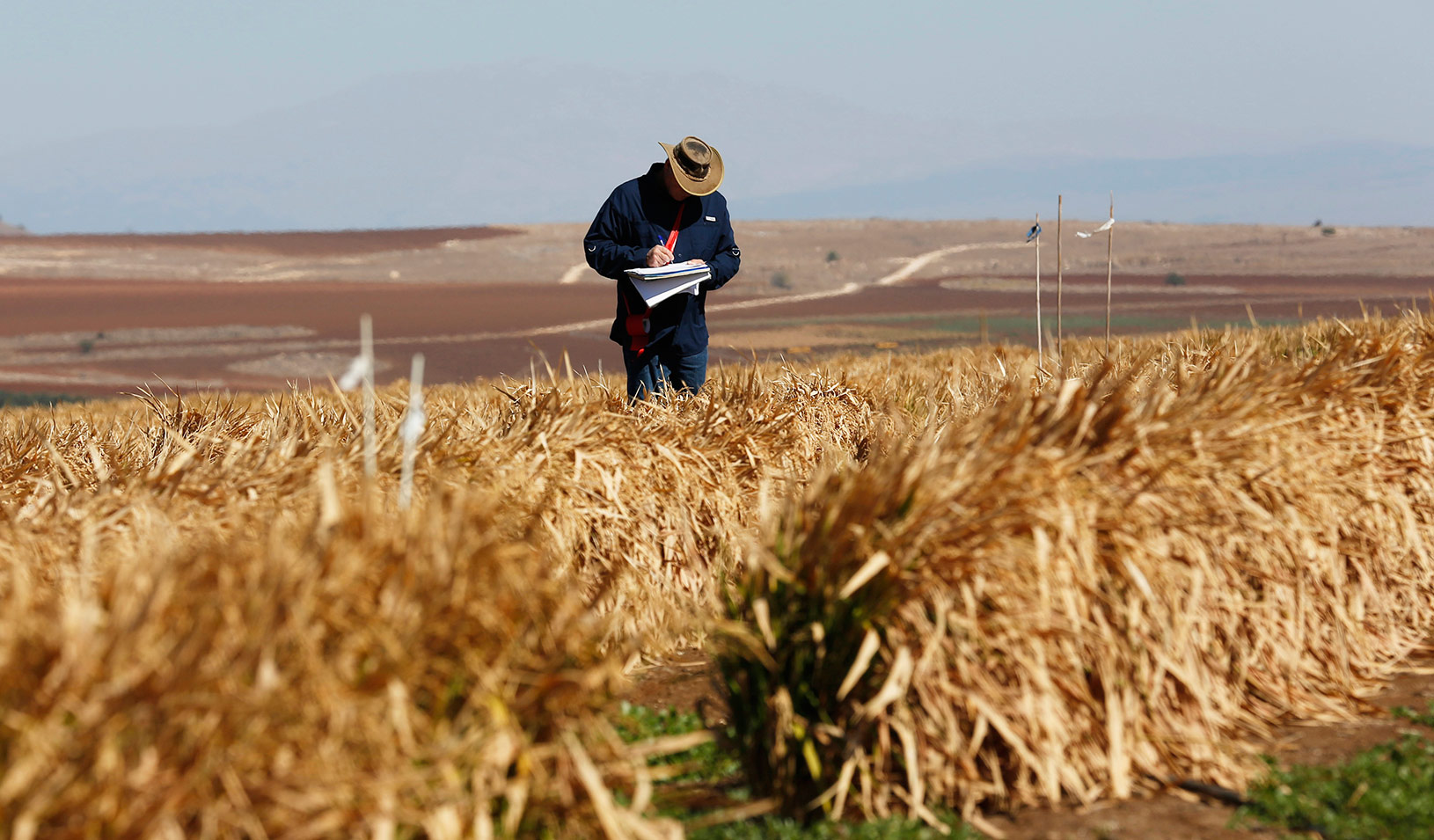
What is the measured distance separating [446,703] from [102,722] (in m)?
0.70

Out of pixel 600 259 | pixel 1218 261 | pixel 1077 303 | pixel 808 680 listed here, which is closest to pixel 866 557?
pixel 808 680

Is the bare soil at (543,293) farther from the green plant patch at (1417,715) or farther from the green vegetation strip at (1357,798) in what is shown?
the green vegetation strip at (1357,798)

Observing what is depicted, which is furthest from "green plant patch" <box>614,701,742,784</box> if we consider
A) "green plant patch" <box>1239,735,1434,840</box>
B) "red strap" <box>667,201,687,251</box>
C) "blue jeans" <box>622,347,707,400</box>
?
"red strap" <box>667,201,687,251</box>

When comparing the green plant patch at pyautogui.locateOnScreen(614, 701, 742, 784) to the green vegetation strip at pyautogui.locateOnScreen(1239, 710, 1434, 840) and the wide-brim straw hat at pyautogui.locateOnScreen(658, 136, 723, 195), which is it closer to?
the green vegetation strip at pyautogui.locateOnScreen(1239, 710, 1434, 840)

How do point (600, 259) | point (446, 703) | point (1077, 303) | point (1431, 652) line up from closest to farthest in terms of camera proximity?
1. point (446, 703)
2. point (1431, 652)
3. point (600, 259)
4. point (1077, 303)

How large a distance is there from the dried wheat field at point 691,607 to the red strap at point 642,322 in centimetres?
138

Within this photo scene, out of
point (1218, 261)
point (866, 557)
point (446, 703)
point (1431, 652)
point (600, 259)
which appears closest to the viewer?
point (446, 703)

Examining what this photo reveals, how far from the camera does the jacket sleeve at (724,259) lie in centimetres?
723

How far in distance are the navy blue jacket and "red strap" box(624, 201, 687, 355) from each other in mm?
24

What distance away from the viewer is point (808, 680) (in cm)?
342

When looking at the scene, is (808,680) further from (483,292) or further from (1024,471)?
(483,292)

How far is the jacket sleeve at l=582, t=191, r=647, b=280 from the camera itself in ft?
23.2

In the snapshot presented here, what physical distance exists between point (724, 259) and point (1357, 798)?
480 cm

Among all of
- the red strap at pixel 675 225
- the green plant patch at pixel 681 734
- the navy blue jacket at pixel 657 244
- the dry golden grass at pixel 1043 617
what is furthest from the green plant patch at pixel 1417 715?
the red strap at pixel 675 225
